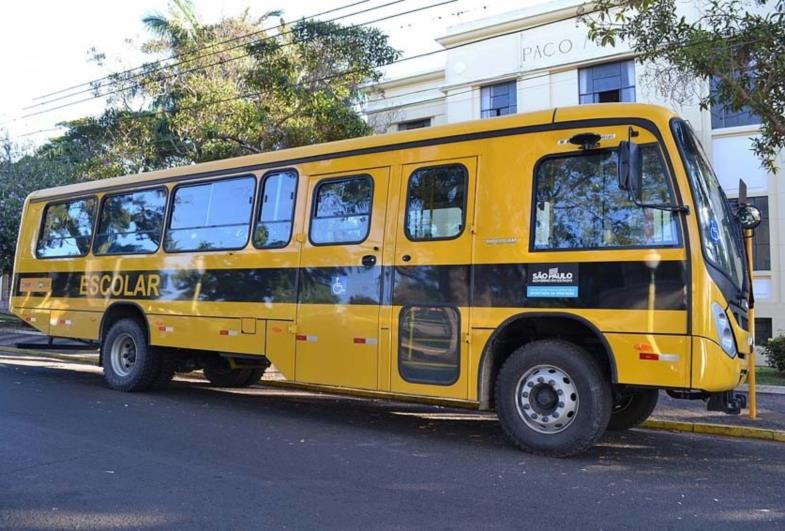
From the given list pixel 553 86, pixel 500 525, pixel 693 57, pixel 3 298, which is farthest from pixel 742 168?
pixel 3 298

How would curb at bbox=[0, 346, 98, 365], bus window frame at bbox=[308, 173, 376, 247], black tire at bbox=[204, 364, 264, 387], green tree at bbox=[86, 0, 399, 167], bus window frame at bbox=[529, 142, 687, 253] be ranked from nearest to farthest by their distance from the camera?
bus window frame at bbox=[529, 142, 687, 253] → bus window frame at bbox=[308, 173, 376, 247] → black tire at bbox=[204, 364, 264, 387] → curb at bbox=[0, 346, 98, 365] → green tree at bbox=[86, 0, 399, 167]

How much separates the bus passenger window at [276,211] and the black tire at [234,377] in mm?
3219

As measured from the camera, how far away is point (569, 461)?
595 centimetres

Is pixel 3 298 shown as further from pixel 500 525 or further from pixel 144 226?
pixel 500 525

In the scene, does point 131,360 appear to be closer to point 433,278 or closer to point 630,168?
point 433,278

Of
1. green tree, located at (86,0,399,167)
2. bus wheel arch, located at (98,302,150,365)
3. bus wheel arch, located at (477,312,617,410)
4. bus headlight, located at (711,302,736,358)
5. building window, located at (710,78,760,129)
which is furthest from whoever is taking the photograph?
building window, located at (710,78,760,129)

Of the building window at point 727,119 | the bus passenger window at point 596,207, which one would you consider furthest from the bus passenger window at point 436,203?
the building window at point 727,119

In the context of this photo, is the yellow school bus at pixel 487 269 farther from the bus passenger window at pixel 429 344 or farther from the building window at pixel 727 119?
the building window at pixel 727 119

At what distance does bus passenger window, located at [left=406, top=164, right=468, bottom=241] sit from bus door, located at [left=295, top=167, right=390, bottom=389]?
356 mm

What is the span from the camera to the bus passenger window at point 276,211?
8031 mm

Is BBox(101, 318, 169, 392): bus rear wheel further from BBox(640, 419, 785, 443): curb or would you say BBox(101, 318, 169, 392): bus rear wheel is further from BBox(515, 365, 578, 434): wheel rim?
BBox(640, 419, 785, 443): curb

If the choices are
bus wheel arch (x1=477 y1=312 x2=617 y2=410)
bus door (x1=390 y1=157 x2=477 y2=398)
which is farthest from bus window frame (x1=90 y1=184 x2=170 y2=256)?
bus wheel arch (x1=477 y1=312 x2=617 y2=410)

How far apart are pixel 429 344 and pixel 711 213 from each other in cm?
288

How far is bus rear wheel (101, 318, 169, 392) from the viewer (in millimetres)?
9391
